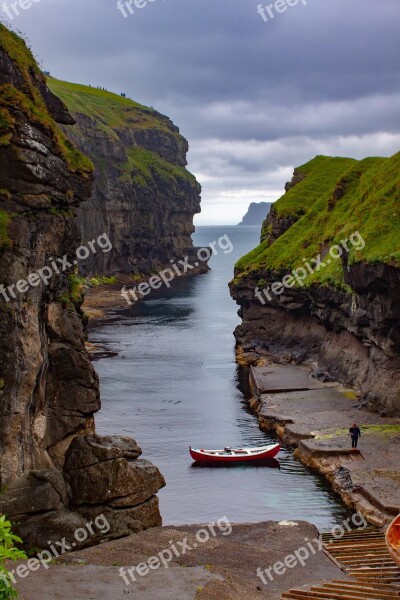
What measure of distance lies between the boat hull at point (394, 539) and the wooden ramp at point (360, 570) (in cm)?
162

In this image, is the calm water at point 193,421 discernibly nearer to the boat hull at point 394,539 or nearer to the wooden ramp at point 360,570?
the wooden ramp at point 360,570

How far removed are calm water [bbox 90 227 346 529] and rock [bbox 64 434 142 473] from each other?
893 cm

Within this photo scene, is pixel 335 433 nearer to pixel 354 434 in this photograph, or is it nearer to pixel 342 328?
pixel 354 434

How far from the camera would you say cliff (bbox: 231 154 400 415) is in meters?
71.8

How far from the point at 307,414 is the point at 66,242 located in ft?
121

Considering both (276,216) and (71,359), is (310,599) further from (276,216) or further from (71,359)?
(276,216)

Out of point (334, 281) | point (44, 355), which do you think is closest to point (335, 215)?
point (334, 281)

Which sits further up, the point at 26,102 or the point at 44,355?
the point at 26,102

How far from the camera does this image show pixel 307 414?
2891 inches

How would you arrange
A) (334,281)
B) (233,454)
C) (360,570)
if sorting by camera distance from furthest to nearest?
(334,281) → (233,454) → (360,570)

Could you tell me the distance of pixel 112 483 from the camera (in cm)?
4072

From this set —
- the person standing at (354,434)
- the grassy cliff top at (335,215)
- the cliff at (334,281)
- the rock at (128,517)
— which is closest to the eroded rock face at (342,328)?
the cliff at (334,281)

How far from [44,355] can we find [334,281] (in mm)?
55138

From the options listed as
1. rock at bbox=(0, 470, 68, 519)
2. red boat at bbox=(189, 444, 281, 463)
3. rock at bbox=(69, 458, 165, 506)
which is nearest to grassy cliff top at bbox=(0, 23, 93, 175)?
rock at bbox=(0, 470, 68, 519)
